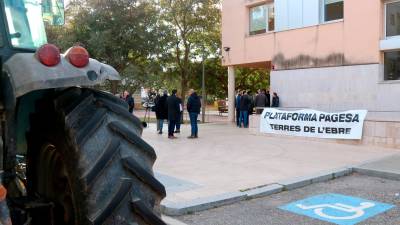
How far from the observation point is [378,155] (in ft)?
35.9

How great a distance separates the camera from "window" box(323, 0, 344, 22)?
17344mm

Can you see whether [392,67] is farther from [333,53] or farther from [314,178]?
[314,178]

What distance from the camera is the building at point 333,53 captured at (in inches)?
616

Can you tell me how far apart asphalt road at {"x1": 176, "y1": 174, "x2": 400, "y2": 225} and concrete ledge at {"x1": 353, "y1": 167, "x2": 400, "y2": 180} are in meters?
0.17

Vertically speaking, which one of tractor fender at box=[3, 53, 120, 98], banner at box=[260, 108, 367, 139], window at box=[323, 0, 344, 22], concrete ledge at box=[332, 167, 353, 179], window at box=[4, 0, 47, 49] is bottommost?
concrete ledge at box=[332, 167, 353, 179]

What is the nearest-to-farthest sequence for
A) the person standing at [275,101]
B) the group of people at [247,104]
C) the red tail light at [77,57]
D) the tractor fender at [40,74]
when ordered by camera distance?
the tractor fender at [40,74] → the red tail light at [77,57] → the person standing at [275,101] → the group of people at [247,104]

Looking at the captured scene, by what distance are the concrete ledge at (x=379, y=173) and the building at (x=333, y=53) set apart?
391 cm

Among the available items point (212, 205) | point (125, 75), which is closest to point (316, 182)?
point (212, 205)

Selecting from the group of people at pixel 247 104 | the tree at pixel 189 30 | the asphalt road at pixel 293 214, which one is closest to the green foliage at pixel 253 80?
the tree at pixel 189 30

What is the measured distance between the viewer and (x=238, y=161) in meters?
10.1

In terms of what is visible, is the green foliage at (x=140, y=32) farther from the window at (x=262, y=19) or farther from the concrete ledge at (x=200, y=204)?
the concrete ledge at (x=200, y=204)

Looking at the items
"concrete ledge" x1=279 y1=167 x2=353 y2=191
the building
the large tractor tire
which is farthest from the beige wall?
the large tractor tire

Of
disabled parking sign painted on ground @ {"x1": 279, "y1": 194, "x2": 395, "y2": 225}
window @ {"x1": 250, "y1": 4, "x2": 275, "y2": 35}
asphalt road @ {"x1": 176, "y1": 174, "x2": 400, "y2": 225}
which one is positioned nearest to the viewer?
asphalt road @ {"x1": 176, "y1": 174, "x2": 400, "y2": 225}

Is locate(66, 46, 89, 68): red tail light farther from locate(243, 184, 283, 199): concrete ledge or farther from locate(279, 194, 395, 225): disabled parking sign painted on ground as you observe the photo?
locate(243, 184, 283, 199): concrete ledge
